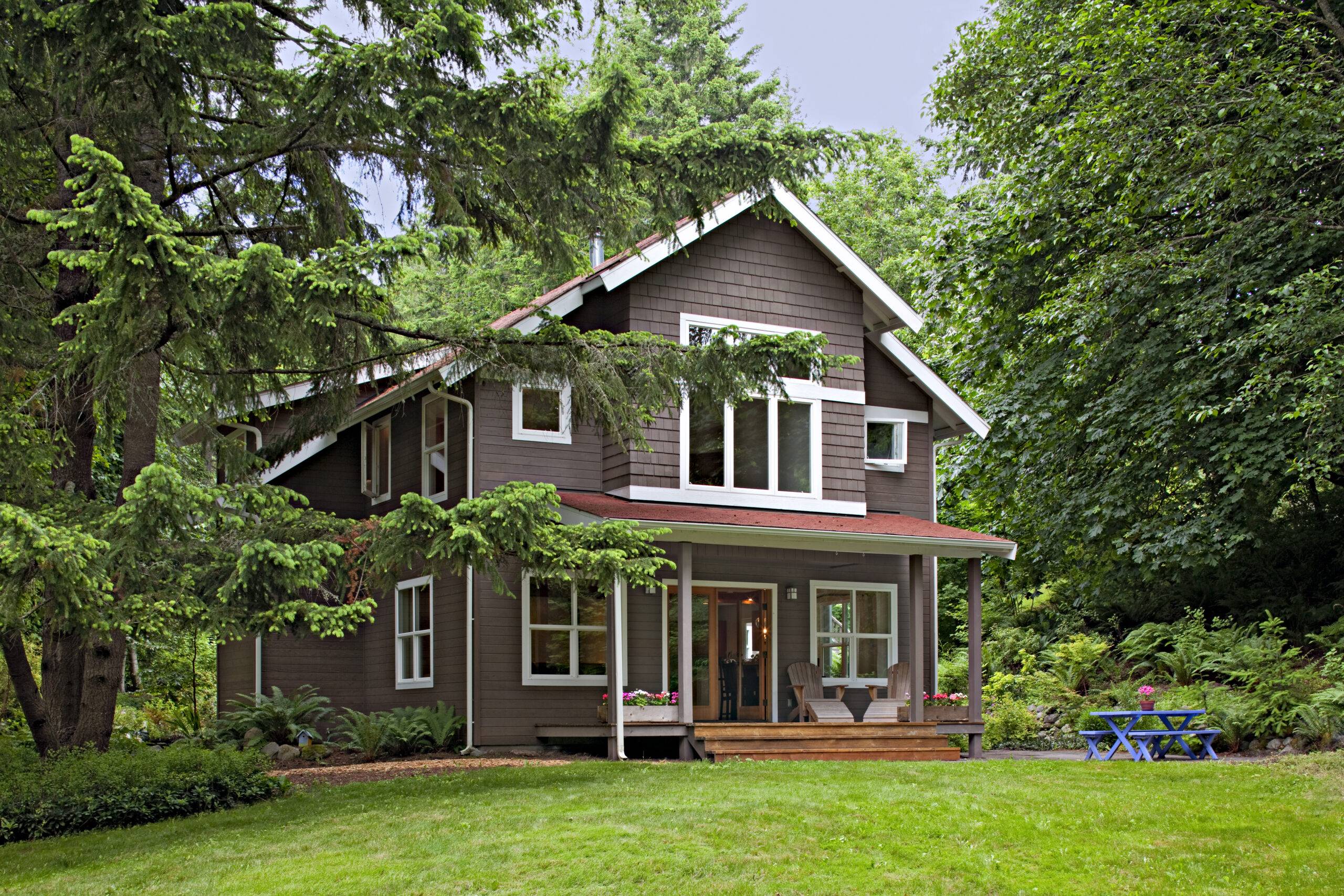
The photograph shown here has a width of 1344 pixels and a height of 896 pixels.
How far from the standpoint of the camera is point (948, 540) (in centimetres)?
1702

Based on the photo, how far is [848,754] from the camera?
15570 mm

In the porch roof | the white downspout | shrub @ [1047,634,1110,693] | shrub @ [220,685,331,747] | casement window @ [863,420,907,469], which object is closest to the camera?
the porch roof

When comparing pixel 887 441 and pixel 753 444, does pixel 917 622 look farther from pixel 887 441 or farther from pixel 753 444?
pixel 887 441

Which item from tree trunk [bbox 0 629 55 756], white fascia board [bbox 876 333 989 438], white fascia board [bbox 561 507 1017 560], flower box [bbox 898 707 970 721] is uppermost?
white fascia board [bbox 876 333 989 438]

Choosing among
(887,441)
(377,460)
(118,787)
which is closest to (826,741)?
(887,441)

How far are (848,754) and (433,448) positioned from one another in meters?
7.23

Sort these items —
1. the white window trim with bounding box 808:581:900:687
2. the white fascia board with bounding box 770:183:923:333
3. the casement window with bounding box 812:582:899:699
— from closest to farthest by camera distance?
the white fascia board with bounding box 770:183:923:333 → the white window trim with bounding box 808:581:900:687 → the casement window with bounding box 812:582:899:699

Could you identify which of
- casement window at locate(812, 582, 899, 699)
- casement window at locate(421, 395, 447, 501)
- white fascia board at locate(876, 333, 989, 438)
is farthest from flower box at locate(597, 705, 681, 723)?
white fascia board at locate(876, 333, 989, 438)

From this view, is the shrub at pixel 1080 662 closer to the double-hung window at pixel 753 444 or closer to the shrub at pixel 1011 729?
the shrub at pixel 1011 729

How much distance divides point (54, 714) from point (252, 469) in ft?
11.9

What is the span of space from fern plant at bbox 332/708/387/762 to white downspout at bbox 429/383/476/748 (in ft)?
3.92

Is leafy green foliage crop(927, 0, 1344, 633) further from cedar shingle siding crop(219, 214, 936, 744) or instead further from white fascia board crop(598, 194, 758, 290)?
white fascia board crop(598, 194, 758, 290)

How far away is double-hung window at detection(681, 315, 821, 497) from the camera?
17.2 meters

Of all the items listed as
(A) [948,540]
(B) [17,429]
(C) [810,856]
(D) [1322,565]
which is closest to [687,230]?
(A) [948,540]
